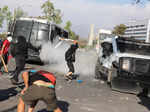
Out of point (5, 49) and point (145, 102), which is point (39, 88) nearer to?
point (145, 102)

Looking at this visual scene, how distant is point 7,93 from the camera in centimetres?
600

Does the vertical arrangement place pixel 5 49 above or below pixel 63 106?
above

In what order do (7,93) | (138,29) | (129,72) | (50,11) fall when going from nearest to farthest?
(7,93), (129,72), (50,11), (138,29)

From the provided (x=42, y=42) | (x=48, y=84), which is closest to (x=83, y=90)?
(x=48, y=84)

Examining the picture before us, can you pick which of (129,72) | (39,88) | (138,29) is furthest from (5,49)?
(138,29)

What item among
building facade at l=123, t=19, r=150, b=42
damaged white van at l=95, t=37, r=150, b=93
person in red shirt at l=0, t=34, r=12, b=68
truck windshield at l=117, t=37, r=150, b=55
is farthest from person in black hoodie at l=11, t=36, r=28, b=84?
building facade at l=123, t=19, r=150, b=42

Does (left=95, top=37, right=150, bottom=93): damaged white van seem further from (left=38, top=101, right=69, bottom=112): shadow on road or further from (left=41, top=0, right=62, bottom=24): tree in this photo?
(left=41, top=0, right=62, bottom=24): tree

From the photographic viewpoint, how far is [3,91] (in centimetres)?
619

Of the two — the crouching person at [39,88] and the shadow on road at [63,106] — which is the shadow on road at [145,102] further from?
the crouching person at [39,88]

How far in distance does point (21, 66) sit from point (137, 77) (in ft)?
12.2

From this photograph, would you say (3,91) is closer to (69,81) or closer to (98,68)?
(69,81)

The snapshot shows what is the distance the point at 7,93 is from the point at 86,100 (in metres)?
2.23

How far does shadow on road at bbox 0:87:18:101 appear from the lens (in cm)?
559

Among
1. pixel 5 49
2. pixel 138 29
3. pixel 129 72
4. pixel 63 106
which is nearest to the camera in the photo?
pixel 63 106
